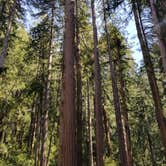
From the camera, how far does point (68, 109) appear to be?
5.25 meters

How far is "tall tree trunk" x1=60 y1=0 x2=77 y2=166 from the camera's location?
15.4 feet

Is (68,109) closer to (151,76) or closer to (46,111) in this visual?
(151,76)

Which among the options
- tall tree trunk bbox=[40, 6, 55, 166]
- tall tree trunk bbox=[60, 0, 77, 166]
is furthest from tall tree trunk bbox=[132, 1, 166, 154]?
tall tree trunk bbox=[60, 0, 77, 166]

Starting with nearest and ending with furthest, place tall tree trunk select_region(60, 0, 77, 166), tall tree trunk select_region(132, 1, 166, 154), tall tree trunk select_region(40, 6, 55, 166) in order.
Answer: tall tree trunk select_region(60, 0, 77, 166)
tall tree trunk select_region(132, 1, 166, 154)
tall tree trunk select_region(40, 6, 55, 166)

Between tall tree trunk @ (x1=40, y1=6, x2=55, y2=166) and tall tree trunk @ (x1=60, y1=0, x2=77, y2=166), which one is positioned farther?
tall tree trunk @ (x1=40, y1=6, x2=55, y2=166)

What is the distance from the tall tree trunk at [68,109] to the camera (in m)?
4.70

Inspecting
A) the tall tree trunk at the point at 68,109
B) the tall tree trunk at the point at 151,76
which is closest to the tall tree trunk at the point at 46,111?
the tall tree trunk at the point at 151,76

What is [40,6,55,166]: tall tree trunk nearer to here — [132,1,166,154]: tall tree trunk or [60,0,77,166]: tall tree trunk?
[132,1,166,154]: tall tree trunk

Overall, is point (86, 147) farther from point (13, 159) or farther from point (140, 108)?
point (140, 108)

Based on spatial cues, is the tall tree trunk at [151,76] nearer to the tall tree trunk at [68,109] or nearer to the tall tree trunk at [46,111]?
the tall tree trunk at [46,111]

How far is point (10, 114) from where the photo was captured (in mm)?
17812

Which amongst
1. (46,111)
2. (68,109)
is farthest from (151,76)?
(68,109)

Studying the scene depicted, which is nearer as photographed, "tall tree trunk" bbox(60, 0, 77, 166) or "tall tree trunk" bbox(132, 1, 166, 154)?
"tall tree trunk" bbox(60, 0, 77, 166)

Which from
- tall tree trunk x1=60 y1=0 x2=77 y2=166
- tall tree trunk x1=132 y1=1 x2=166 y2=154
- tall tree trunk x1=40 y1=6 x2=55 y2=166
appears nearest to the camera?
tall tree trunk x1=60 y1=0 x2=77 y2=166
